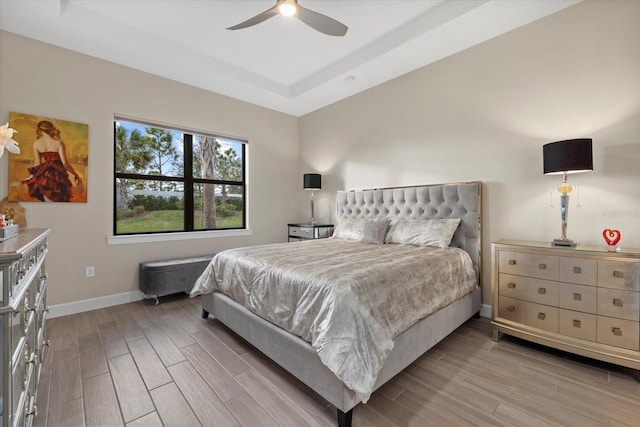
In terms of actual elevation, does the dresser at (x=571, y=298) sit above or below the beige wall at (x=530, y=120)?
below

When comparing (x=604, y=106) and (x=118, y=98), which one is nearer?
(x=604, y=106)

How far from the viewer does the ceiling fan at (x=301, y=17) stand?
2.17 m

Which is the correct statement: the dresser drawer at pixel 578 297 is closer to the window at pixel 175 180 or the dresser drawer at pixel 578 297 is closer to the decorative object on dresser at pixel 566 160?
the decorative object on dresser at pixel 566 160

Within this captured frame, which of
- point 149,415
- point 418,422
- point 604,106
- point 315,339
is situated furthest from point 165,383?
point 604,106

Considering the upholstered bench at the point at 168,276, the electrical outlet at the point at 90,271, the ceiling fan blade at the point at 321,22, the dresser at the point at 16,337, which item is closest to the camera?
the dresser at the point at 16,337

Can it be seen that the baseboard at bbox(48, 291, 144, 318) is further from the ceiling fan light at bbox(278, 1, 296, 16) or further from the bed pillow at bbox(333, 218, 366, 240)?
the ceiling fan light at bbox(278, 1, 296, 16)

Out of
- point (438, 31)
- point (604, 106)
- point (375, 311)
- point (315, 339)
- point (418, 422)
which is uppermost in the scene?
point (438, 31)

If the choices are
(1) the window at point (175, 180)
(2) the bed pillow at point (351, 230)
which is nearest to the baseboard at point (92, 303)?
(1) the window at point (175, 180)

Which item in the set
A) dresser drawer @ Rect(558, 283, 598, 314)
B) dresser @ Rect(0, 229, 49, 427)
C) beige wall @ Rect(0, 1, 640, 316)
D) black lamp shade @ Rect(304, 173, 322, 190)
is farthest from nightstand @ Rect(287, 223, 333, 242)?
dresser @ Rect(0, 229, 49, 427)

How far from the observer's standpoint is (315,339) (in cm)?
162

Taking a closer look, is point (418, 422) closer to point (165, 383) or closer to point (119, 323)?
point (165, 383)

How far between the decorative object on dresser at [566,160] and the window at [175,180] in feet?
13.0

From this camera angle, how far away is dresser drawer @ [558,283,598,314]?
203 cm

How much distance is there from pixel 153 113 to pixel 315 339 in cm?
358
